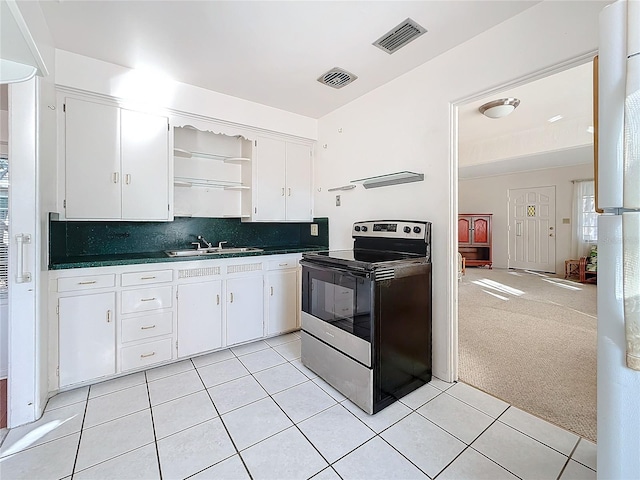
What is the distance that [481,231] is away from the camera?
25.4ft

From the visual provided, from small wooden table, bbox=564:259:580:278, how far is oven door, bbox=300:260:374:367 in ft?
21.7

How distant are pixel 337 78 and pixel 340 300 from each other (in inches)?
76.4

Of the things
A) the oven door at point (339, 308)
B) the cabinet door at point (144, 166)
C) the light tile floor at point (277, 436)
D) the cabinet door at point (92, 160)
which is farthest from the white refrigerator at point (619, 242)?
the cabinet door at point (92, 160)

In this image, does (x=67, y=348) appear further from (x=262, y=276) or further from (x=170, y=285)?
(x=262, y=276)

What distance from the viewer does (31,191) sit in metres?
1.78

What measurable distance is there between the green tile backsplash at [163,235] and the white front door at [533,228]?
6181 mm

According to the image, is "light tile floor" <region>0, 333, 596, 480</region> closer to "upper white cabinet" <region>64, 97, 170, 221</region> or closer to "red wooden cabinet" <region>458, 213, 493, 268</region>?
"upper white cabinet" <region>64, 97, 170, 221</region>

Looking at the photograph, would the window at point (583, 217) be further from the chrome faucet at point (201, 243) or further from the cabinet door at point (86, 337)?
the cabinet door at point (86, 337)

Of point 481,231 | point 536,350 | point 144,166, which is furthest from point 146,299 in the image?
point 481,231

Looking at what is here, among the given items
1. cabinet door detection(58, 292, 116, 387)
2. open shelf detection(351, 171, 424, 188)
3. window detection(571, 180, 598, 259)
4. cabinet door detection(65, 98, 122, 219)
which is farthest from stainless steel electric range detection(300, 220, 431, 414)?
window detection(571, 180, 598, 259)

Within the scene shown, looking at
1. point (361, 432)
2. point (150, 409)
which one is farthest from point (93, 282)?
point (361, 432)

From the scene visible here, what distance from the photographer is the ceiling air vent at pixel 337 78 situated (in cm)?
251

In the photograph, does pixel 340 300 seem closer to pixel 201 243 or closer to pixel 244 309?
pixel 244 309

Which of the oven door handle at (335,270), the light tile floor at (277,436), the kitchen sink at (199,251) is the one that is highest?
the kitchen sink at (199,251)
